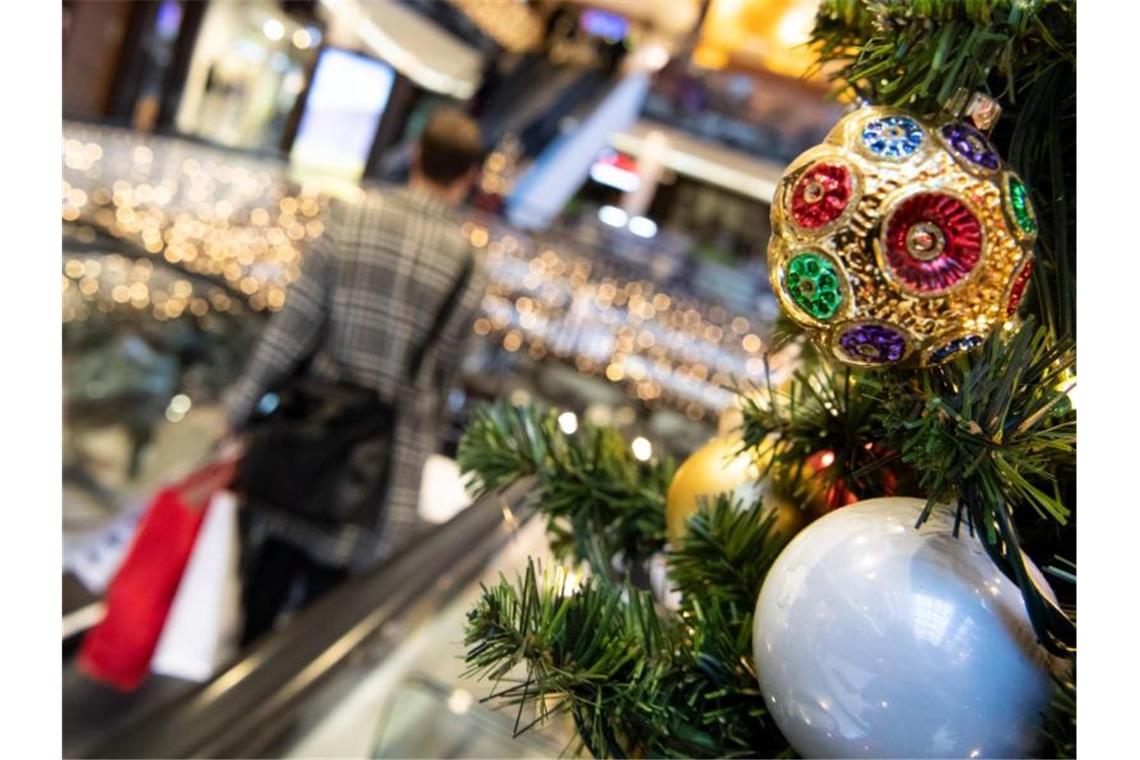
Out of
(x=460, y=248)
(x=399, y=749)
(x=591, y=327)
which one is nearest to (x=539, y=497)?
(x=399, y=749)

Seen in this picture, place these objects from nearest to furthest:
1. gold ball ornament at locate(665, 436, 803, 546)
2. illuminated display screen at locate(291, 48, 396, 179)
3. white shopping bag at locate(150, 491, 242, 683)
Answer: gold ball ornament at locate(665, 436, 803, 546)
white shopping bag at locate(150, 491, 242, 683)
illuminated display screen at locate(291, 48, 396, 179)

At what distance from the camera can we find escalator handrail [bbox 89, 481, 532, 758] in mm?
1054

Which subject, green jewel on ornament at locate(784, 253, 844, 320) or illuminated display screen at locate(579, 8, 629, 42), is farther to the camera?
illuminated display screen at locate(579, 8, 629, 42)

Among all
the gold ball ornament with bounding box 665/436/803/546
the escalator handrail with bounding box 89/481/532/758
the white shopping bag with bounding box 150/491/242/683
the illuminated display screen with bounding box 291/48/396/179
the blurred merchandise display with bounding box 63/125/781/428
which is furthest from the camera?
the illuminated display screen with bounding box 291/48/396/179

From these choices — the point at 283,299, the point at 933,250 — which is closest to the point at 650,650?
the point at 933,250

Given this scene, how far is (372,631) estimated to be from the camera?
123 cm

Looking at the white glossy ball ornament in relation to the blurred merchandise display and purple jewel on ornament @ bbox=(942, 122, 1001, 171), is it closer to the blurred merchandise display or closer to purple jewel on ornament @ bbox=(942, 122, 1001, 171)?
purple jewel on ornament @ bbox=(942, 122, 1001, 171)

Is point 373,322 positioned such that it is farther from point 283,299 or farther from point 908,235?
point 908,235

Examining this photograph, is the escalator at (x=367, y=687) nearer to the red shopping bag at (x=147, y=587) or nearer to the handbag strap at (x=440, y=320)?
the red shopping bag at (x=147, y=587)

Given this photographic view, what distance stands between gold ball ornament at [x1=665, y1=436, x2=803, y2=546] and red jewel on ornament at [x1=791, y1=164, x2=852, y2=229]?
0.61 feet

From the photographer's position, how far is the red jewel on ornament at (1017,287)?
1.23 feet

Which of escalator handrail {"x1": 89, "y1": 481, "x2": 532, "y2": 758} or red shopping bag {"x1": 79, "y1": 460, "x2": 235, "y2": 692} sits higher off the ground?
escalator handrail {"x1": 89, "y1": 481, "x2": 532, "y2": 758}

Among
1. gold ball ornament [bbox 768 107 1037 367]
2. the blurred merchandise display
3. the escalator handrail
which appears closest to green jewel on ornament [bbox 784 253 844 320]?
gold ball ornament [bbox 768 107 1037 367]

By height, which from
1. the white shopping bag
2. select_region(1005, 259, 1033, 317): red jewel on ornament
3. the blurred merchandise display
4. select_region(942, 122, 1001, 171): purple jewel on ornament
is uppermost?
select_region(942, 122, 1001, 171): purple jewel on ornament
